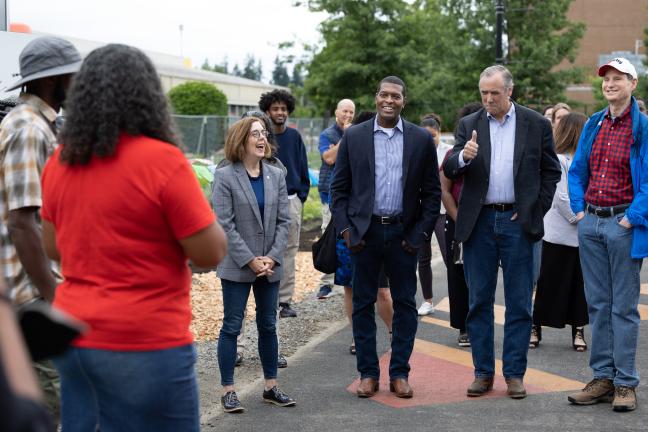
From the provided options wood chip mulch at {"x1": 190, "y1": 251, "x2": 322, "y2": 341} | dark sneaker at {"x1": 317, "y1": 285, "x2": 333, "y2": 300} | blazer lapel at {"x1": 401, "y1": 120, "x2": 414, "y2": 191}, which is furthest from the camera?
dark sneaker at {"x1": 317, "y1": 285, "x2": 333, "y2": 300}

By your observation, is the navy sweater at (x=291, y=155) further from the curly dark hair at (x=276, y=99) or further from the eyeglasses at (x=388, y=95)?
the eyeglasses at (x=388, y=95)

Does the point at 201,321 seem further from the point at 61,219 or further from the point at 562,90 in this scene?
the point at 562,90

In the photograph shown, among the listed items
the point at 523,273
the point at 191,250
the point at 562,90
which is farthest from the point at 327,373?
the point at 562,90

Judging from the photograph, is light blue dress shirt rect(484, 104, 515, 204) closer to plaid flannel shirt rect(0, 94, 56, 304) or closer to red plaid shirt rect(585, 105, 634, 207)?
red plaid shirt rect(585, 105, 634, 207)

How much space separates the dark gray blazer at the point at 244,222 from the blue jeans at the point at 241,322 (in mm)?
95

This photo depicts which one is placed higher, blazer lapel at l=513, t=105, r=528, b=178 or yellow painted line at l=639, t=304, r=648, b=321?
blazer lapel at l=513, t=105, r=528, b=178

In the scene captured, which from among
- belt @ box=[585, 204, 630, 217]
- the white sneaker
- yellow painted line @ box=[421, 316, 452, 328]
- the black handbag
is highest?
belt @ box=[585, 204, 630, 217]

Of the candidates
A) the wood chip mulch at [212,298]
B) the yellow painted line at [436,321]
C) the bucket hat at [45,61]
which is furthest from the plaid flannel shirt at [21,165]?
the yellow painted line at [436,321]

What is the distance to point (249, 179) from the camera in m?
6.45

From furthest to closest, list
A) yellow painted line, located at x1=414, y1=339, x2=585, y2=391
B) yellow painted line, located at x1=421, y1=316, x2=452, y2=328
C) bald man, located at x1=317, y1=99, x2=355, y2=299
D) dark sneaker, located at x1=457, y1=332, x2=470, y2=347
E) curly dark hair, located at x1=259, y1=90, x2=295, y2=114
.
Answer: bald man, located at x1=317, y1=99, x2=355, y2=299, yellow painted line, located at x1=421, y1=316, x2=452, y2=328, curly dark hair, located at x1=259, y1=90, x2=295, y2=114, dark sneaker, located at x1=457, y1=332, x2=470, y2=347, yellow painted line, located at x1=414, y1=339, x2=585, y2=391

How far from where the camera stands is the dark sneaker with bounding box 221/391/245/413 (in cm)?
620

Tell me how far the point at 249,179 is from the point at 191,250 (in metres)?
3.26

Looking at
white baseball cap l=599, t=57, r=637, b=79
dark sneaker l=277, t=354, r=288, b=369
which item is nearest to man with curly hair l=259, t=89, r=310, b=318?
dark sneaker l=277, t=354, r=288, b=369

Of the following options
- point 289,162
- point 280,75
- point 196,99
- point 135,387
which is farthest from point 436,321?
point 280,75
